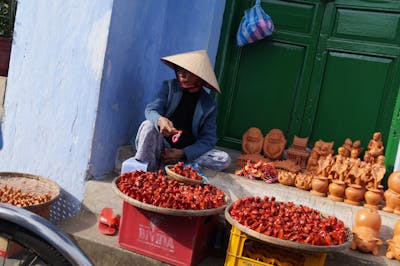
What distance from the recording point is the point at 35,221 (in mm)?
1511

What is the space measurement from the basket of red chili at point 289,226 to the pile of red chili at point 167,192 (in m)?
0.18

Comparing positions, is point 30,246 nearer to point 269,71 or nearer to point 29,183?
point 29,183

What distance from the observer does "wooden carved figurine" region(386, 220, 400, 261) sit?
9.47 ft

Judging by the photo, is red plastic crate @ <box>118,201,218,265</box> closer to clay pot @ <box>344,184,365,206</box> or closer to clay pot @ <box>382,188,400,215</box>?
clay pot @ <box>344,184,365,206</box>

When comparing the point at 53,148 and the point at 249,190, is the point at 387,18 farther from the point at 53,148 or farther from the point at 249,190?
the point at 53,148

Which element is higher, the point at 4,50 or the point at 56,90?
the point at 4,50

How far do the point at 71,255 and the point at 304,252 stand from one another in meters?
1.56

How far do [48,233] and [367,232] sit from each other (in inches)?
91.3

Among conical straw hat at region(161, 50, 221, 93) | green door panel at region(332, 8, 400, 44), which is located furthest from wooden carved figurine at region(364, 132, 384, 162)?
conical straw hat at region(161, 50, 221, 93)

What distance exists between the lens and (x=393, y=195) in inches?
135

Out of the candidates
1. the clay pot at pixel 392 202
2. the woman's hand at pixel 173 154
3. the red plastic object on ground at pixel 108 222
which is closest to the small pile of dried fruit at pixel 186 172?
the woman's hand at pixel 173 154

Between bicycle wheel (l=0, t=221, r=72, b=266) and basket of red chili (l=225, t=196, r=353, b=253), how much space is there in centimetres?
134

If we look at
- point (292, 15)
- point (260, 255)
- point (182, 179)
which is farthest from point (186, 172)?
point (292, 15)

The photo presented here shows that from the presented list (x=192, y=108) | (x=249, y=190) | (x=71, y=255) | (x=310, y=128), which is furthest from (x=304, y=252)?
(x=310, y=128)
